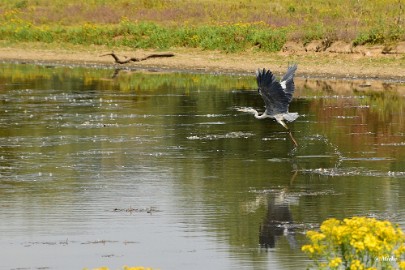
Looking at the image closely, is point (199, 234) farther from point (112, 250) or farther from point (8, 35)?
Answer: point (8, 35)

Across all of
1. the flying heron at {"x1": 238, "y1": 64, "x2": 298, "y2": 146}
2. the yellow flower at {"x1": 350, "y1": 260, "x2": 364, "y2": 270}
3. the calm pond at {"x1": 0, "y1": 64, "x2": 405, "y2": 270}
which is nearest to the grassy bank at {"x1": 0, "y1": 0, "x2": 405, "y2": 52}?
the calm pond at {"x1": 0, "y1": 64, "x2": 405, "y2": 270}

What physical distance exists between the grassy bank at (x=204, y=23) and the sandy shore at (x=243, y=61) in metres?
0.64

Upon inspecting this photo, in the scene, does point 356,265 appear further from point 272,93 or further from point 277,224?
point 272,93

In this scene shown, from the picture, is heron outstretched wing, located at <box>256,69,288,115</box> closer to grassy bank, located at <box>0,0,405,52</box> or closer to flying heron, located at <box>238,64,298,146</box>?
flying heron, located at <box>238,64,298,146</box>

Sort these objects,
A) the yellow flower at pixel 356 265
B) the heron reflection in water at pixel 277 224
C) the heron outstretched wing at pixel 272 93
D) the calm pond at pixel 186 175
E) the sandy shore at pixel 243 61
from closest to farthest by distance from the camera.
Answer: the yellow flower at pixel 356 265, the calm pond at pixel 186 175, the heron reflection in water at pixel 277 224, the heron outstretched wing at pixel 272 93, the sandy shore at pixel 243 61

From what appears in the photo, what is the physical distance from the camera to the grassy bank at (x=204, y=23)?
3788 centimetres

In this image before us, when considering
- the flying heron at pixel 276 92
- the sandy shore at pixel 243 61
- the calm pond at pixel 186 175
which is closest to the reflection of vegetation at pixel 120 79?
the sandy shore at pixel 243 61

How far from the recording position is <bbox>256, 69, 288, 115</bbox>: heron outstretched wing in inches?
734

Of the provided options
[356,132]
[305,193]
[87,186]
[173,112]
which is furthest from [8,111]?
[305,193]

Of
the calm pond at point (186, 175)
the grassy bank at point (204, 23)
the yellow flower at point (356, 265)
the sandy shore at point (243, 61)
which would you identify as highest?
the grassy bank at point (204, 23)

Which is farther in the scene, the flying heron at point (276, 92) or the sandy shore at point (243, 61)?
the sandy shore at point (243, 61)

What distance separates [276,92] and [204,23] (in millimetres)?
24944

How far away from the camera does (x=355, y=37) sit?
36.2 meters

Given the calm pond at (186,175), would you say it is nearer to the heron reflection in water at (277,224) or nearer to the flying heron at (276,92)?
the heron reflection in water at (277,224)
